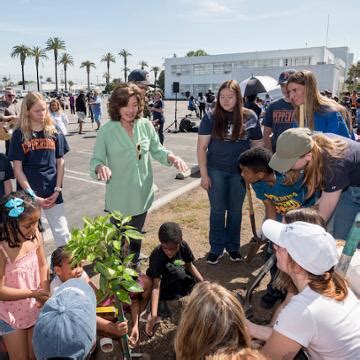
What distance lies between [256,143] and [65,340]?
9.64 ft

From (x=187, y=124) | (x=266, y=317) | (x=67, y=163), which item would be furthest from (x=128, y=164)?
(x=187, y=124)

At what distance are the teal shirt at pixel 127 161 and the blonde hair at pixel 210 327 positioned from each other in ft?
6.14

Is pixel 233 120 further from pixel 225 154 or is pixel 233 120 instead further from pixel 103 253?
pixel 103 253

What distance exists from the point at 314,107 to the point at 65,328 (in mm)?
2918

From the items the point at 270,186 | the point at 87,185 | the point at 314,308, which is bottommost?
the point at 87,185

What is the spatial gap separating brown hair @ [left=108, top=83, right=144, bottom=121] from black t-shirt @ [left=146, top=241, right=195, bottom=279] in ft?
4.21

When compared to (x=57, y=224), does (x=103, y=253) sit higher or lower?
higher

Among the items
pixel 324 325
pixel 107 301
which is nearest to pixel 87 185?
pixel 107 301

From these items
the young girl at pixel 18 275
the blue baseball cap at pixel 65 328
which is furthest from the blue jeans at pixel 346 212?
the young girl at pixel 18 275

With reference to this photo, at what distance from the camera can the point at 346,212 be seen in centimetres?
304

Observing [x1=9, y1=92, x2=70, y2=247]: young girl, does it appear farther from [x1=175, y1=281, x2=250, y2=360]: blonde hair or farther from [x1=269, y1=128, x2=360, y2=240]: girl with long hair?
[x1=175, y1=281, x2=250, y2=360]: blonde hair

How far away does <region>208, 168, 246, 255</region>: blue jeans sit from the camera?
393 cm

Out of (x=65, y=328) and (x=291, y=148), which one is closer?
(x=65, y=328)

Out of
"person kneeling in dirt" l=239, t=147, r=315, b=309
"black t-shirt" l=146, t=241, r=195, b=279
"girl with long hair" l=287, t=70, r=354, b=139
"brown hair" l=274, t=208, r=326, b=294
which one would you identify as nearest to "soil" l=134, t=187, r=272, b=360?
"person kneeling in dirt" l=239, t=147, r=315, b=309
